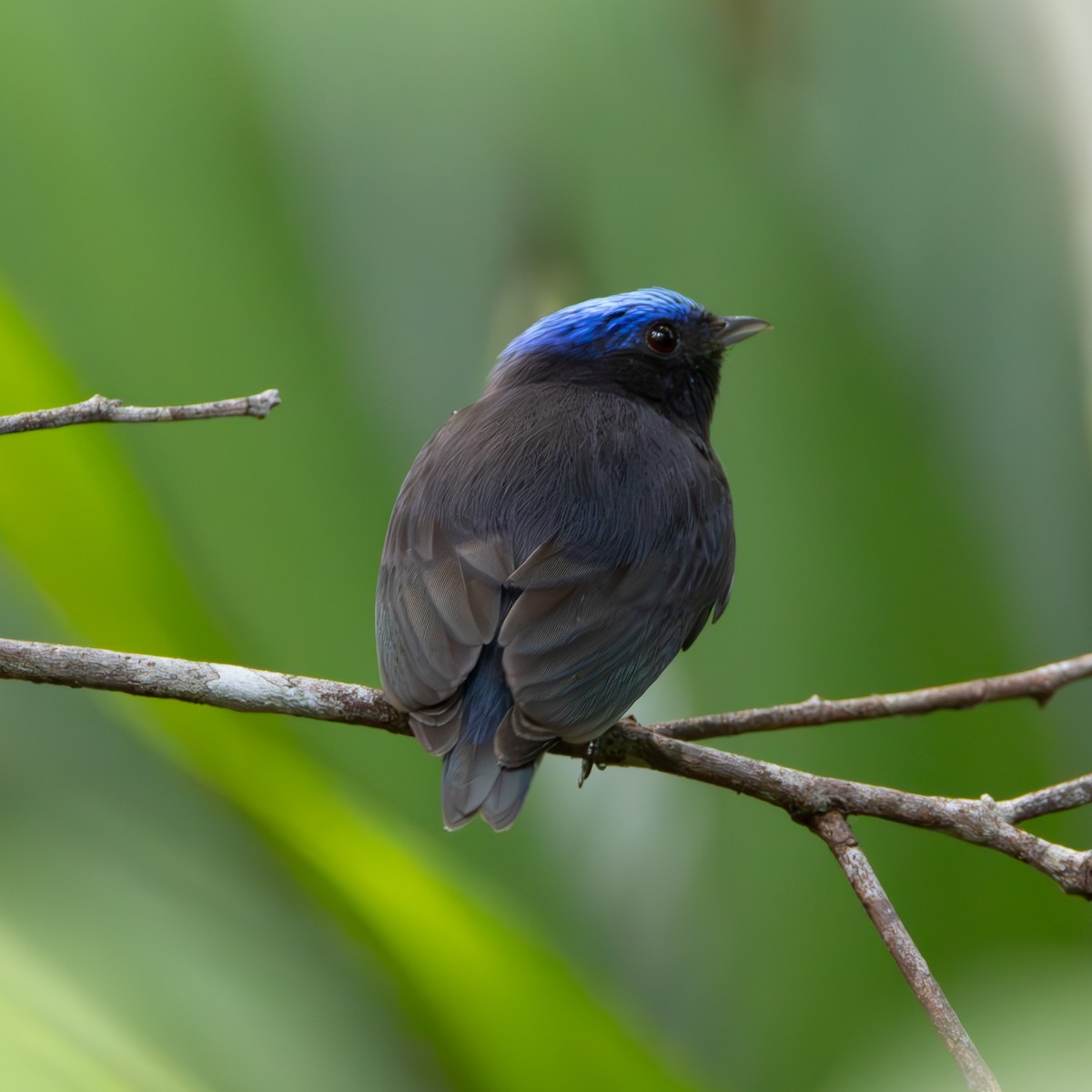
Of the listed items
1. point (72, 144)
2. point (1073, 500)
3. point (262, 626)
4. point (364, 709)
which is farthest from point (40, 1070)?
point (1073, 500)

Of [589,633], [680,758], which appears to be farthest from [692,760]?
[589,633]

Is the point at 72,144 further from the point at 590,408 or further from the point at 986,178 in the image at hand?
the point at 986,178

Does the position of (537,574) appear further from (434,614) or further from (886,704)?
(886,704)

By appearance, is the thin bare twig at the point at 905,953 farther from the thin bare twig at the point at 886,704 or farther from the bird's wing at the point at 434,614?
the bird's wing at the point at 434,614

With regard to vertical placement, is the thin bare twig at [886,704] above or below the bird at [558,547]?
below

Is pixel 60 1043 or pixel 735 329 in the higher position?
pixel 735 329

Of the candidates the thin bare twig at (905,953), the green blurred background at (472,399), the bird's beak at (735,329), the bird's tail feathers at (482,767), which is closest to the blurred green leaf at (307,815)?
the green blurred background at (472,399)

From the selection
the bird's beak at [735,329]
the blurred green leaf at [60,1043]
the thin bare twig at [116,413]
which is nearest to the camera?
the thin bare twig at [116,413]
